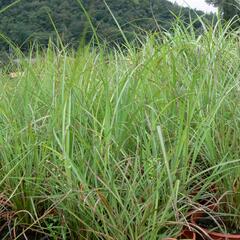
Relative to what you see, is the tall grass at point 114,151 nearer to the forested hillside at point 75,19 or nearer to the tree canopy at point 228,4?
the forested hillside at point 75,19

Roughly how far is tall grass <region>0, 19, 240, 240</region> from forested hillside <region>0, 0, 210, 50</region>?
11.2 inches

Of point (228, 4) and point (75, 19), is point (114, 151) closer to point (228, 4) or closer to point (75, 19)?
point (75, 19)

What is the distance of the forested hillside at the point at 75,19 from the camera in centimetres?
169

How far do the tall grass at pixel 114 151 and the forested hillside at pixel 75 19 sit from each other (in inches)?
11.2

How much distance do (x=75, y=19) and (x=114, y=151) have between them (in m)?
0.72

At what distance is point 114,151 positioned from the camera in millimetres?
1104

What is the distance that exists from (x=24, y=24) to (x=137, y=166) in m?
1.74

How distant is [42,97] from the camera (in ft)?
4.53

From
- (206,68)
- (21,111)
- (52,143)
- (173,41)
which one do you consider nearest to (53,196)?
(52,143)

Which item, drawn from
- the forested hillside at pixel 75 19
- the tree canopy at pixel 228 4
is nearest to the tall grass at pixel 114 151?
the forested hillside at pixel 75 19

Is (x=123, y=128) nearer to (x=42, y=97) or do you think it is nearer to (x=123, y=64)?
(x=42, y=97)

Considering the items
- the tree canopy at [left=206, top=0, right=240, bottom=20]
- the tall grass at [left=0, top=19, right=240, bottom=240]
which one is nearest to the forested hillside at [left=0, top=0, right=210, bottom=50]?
the tree canopy at [left=206, top=0, right=240, bottom=20]

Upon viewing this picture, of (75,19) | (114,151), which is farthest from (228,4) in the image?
(114,151)

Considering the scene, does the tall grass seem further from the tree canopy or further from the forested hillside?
the tree canopy
